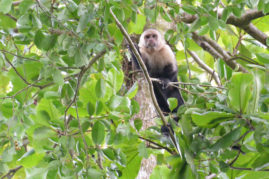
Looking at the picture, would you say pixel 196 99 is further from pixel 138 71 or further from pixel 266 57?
pixel 138 71

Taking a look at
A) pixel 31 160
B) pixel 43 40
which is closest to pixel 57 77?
pixel 43 40

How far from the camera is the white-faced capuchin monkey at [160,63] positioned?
4219 millimetres

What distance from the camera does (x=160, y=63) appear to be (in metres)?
4.63

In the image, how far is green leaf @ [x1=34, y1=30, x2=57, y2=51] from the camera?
2092 millimetres

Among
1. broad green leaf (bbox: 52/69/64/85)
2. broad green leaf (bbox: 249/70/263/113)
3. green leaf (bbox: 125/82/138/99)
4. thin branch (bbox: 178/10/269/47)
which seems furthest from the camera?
thin branch (bbox: 178/10/269/47)

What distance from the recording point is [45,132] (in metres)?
2.04

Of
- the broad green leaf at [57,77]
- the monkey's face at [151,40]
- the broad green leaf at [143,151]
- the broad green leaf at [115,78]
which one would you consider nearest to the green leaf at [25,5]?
the broad green leaf at [57,77]

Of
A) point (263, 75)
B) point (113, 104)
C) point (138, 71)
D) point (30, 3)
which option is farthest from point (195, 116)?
point (138, 71)

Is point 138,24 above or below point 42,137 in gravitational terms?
above

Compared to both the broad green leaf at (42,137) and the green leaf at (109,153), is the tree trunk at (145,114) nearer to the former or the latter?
the green leaf at (109,153)

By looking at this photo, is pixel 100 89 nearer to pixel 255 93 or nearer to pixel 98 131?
pixel 98 131

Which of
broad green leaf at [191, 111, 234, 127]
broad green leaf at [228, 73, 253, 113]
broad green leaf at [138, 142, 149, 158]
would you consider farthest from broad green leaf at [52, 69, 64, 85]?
broad green leaf at [228, 73, 253, 113]

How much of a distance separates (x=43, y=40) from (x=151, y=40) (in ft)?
7.99

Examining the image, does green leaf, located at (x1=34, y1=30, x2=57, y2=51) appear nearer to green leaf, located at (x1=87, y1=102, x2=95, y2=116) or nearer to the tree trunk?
green leaf, located at (x1=87, y1=102, x2=95, y2=116)
